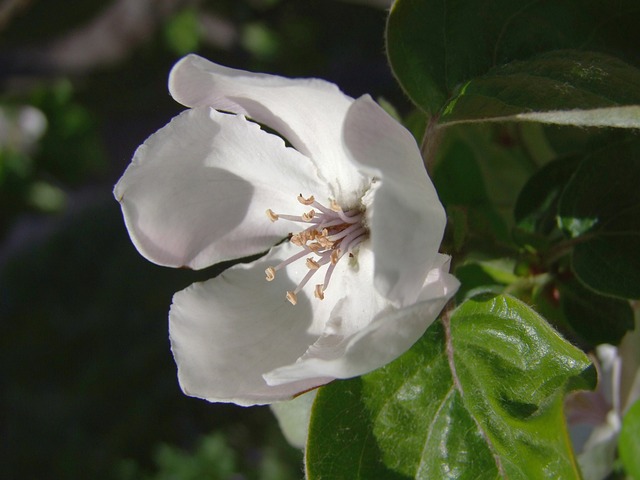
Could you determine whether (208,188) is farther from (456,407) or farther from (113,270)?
(113,270)

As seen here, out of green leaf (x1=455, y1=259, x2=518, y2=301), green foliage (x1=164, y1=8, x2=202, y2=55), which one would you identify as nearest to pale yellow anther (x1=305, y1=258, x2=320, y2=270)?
green leaf (x1=455, y1=259, x2=518, y2=301)

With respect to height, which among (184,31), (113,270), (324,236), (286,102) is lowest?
(113,270)

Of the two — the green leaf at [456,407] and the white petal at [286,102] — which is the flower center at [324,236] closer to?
the white petal at [286,102]

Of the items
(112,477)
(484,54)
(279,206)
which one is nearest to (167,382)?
(112,477)

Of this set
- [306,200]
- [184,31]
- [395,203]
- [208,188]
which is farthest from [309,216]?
[184,31]

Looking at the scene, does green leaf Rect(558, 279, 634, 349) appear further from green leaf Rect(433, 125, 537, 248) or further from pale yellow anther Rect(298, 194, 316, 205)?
pale yellow anther Rect(298, 194, 316, 205)

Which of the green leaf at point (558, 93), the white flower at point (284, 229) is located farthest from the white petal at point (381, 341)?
the green leaf at point (558, 93)
